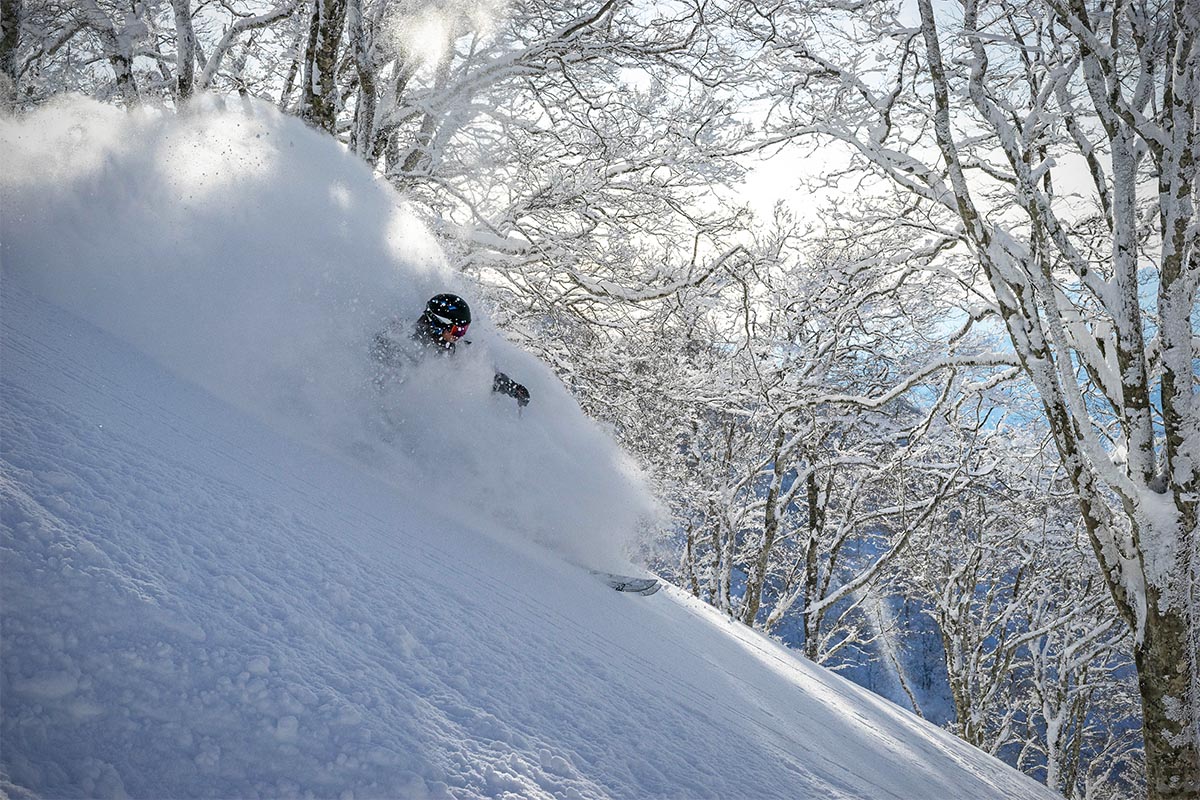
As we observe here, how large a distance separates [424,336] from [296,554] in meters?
3.09

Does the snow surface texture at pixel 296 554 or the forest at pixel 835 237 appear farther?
the forest at pixel 835 237

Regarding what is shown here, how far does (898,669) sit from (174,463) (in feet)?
56.8

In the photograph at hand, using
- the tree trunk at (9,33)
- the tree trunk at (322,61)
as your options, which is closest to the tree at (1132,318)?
the tree trunk at (322,61)

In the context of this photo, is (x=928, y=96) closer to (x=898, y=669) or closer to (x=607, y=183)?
(x=607, y=183)

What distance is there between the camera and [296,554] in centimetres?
189

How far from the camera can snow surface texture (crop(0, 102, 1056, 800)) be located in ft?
3.67

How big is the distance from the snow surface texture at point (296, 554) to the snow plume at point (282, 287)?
0.02 meters

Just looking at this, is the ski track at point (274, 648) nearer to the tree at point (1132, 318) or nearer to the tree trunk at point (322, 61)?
the tree at point (1132, 318)

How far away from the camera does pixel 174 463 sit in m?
2.08

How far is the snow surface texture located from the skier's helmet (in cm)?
33

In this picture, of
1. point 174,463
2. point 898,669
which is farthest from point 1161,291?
point 898,669

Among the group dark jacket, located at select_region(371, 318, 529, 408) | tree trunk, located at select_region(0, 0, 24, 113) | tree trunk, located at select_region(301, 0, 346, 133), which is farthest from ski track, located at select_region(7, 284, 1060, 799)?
tree trunk, located at select_region(0, 0, 24, 113)

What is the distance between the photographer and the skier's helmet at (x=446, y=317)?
476 centimetres

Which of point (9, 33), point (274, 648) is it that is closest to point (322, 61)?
point (9, 33)
